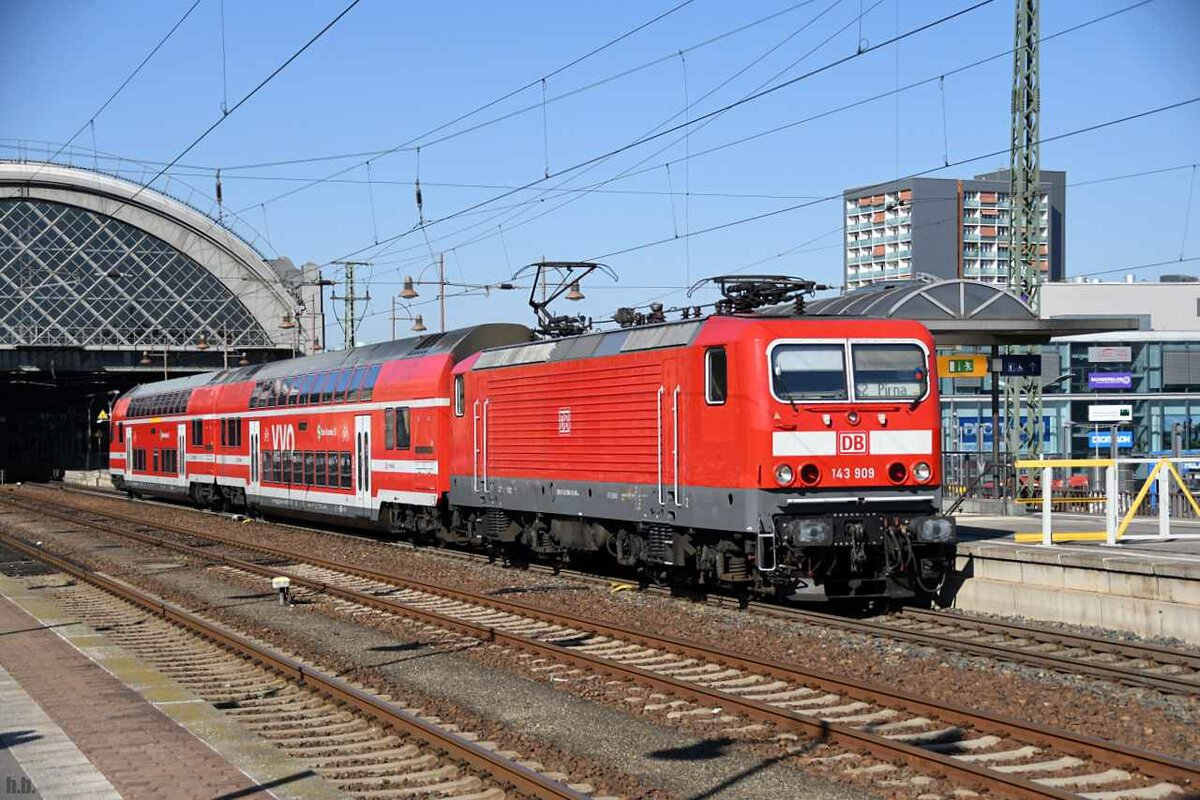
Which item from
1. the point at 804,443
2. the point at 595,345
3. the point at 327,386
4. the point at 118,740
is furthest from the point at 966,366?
the point at 118,740

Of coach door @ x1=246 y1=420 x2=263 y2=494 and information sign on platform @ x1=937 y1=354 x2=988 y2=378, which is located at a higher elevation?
information sign on platform @ x1=937 y1=354 x2=988 y2=378

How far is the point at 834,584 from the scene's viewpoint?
17.7 m

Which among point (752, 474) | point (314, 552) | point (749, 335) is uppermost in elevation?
point (749, 335)

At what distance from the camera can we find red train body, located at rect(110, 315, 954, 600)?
17.0 meters

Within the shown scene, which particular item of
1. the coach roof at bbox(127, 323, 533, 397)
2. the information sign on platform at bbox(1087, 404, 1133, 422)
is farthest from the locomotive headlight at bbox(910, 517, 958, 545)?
the information sign on platform at bbox(1087, 404, 1133, 422)

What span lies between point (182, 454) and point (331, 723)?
35.5 metres

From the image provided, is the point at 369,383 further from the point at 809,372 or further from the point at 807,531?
the point at 807,531

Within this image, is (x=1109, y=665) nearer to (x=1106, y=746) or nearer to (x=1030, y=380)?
(x=1106, y=746)

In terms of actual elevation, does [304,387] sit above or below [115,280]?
below

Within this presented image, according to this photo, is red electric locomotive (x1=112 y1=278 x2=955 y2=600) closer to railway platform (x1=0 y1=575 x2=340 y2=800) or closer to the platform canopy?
the platform canopy

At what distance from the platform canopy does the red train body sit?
15.2 feet

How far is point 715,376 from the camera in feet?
58.4

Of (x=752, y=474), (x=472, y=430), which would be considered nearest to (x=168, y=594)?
(x=472, y=430)

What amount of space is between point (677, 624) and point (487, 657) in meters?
2.95
